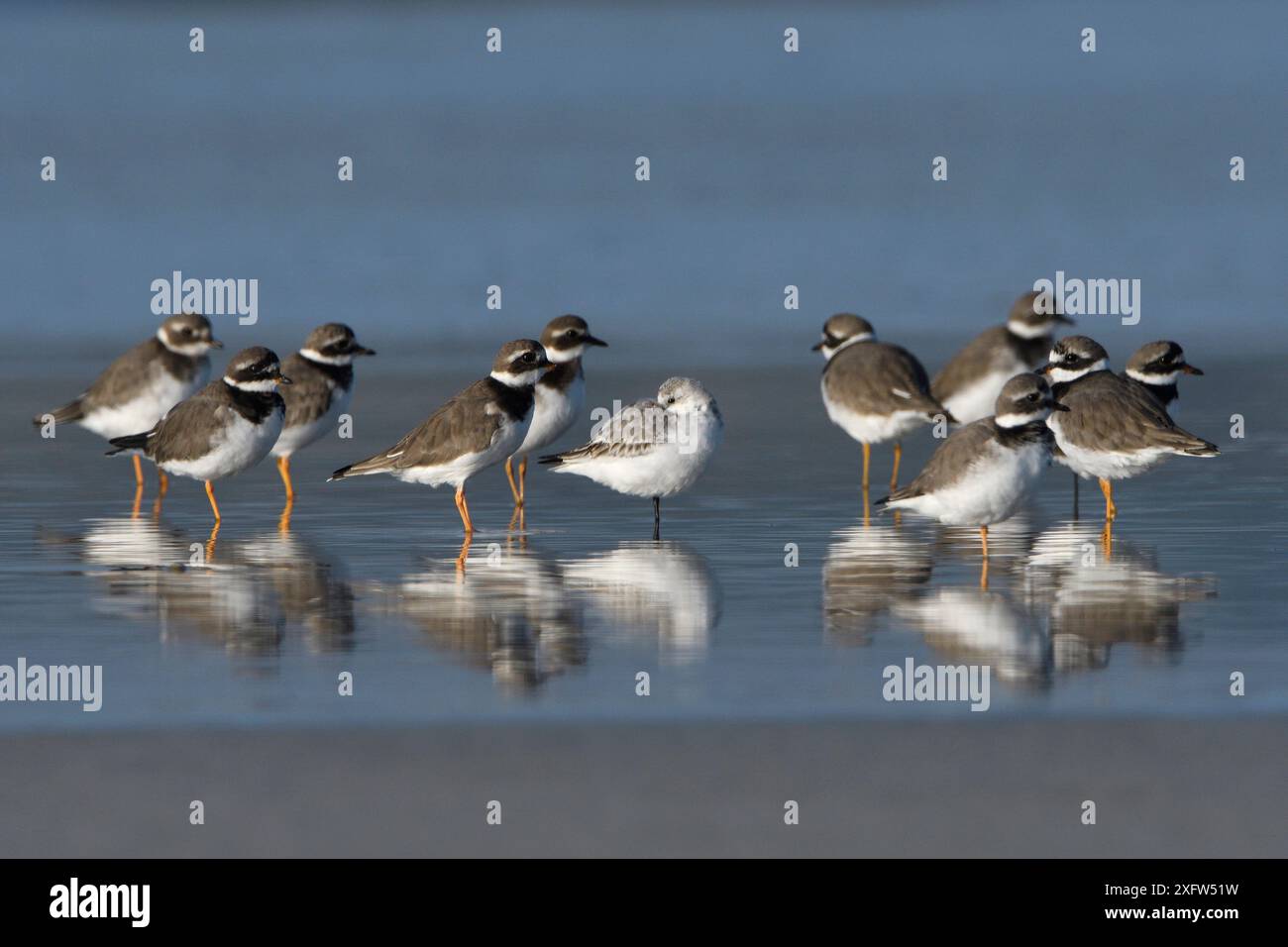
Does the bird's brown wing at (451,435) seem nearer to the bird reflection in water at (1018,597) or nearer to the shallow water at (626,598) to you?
the shallow water at (626,598)

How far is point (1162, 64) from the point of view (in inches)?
2702

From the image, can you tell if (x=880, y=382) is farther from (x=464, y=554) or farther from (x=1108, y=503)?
(x=464, y=554)

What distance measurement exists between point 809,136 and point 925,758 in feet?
158

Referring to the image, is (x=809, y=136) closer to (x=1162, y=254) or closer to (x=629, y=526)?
(x=1162, y=254)

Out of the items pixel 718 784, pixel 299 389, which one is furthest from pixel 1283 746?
pixel 299 389

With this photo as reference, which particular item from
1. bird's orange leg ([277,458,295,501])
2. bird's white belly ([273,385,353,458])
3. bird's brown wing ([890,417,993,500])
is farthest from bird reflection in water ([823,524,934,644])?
bird's white belly ([273,385,353,458])

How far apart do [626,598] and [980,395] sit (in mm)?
8813

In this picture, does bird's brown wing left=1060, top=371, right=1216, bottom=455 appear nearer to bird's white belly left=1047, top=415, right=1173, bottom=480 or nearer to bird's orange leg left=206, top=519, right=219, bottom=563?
bird's white belly left=1047, top=415, right=1173, bottom=480

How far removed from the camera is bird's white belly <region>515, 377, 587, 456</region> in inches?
754

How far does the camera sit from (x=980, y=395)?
72.0 feet

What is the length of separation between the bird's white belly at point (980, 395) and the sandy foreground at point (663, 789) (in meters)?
11.0

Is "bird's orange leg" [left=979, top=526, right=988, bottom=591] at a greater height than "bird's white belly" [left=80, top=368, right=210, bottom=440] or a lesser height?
lesser

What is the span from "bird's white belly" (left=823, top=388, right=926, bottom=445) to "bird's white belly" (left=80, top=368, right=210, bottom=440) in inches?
265

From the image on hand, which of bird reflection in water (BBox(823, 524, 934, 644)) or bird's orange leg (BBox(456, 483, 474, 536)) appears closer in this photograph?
bird reflection in water (BBox(823, 524, 934, 644))
